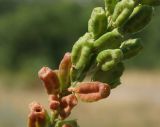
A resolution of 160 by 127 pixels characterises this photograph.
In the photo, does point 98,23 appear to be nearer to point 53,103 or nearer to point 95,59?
point 95,59

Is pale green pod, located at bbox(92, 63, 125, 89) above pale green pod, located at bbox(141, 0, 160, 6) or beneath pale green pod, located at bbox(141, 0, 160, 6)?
beneath

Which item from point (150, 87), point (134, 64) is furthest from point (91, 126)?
point (134, 64)

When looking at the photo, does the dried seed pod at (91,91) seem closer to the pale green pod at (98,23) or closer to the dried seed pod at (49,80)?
the dried seed pod at (49,80)

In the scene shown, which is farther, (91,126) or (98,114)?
(98,114)

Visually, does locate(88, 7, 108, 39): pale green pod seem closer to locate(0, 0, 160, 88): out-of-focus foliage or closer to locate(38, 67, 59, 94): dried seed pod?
locate(38, 67, 59, 94): dried seed pod

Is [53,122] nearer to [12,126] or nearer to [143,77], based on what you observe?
[12,126]

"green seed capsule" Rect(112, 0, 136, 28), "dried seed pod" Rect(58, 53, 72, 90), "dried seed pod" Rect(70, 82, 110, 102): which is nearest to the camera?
"dried seed pod" Rect(70, 82, 110, 102)

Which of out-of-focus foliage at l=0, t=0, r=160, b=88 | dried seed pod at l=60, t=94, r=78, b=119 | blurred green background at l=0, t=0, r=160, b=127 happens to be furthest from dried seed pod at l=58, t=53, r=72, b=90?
out-of-focus foliage at l=0, t=0, r=160, b=88

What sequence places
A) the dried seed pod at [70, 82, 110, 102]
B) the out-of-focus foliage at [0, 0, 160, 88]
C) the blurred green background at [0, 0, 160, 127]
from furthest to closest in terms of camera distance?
the out-of-focus foliage at [0, 0, 160, 88]
the blurred green background at [0, 0, 160, 127]
the dried seed pod at [70, 82, 110, 102]

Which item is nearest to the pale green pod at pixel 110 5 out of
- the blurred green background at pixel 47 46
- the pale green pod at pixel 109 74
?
the pale green pod at pixel 109 74
